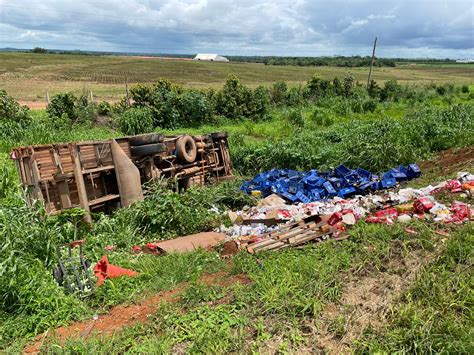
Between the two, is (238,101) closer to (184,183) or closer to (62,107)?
Result: (62,107)

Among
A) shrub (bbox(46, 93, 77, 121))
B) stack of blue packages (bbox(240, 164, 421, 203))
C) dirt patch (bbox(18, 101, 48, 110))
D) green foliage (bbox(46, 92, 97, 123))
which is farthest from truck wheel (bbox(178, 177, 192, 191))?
dirt patch (bbox(18, 101, 48, 110))

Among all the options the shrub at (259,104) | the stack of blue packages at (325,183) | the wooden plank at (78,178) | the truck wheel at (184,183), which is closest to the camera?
the wooden plank at (78,178)

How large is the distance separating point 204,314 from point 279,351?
81 centimetres

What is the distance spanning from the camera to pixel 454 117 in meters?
14.2

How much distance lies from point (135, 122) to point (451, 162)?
11050mm

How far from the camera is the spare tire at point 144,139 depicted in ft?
27.0

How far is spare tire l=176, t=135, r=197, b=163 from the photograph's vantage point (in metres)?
9.12

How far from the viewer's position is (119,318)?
389 cm

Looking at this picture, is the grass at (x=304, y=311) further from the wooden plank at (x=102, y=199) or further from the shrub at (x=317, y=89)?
the shrub at (x=317, y=89)

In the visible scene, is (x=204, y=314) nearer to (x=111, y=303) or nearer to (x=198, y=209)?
(x=111, y=303)

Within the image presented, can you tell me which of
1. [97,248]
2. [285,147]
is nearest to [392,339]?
[97,248]

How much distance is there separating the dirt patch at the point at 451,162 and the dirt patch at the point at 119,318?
6980 millimetres

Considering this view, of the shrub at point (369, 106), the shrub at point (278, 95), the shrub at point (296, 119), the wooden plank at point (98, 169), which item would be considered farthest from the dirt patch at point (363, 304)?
the shrub at point (278, 95)

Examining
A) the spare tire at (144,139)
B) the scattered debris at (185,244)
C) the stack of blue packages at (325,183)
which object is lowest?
the stack of blue packages at (325,183)
